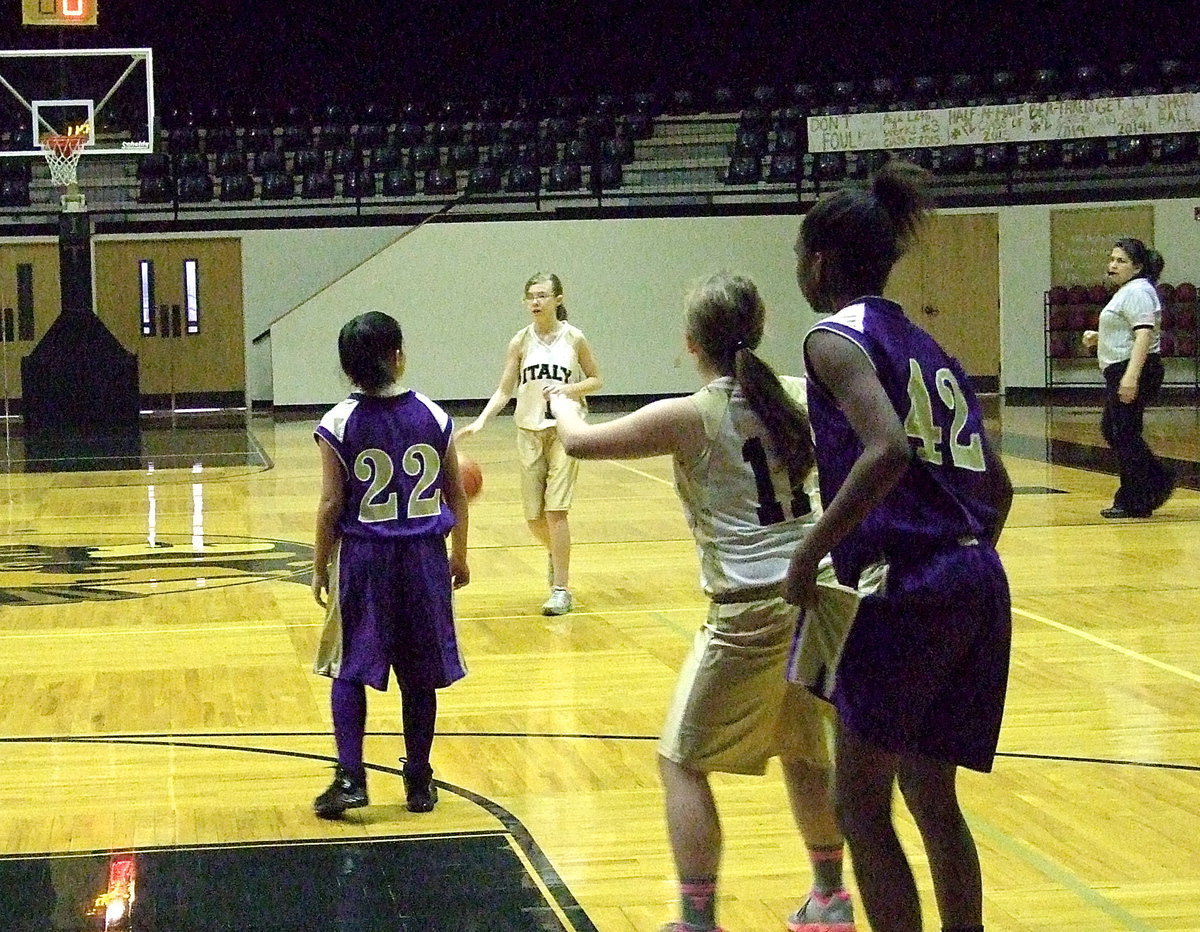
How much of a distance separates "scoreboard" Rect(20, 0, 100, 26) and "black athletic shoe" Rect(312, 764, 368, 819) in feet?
57.4

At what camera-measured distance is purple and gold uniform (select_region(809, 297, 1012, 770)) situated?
2.83 meters

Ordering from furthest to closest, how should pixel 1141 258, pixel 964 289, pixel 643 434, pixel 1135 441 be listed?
pixel 964 289, pixel 1135 441, pixel 1141 258, pixel 643 434

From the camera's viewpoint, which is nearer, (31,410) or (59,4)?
(31,410)

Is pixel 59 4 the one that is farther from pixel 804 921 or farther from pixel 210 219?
pixel 804 921

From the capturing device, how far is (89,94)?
19.7 meters

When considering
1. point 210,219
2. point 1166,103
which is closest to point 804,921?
point 1166,103

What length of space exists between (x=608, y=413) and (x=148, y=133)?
6.27 metres

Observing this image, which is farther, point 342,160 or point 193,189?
point 342,160

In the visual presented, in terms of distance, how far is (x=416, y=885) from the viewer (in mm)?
4082

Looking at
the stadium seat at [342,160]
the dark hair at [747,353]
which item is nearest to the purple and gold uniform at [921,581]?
the dark hair at [747,353]

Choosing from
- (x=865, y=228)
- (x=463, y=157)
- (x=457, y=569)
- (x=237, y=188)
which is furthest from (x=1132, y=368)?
(x=237, y=188)

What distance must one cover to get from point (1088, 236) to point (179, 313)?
12296mm

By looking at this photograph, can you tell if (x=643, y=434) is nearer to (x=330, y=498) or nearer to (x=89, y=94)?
(x=330, y=498)

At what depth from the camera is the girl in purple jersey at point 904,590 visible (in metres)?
2.83
